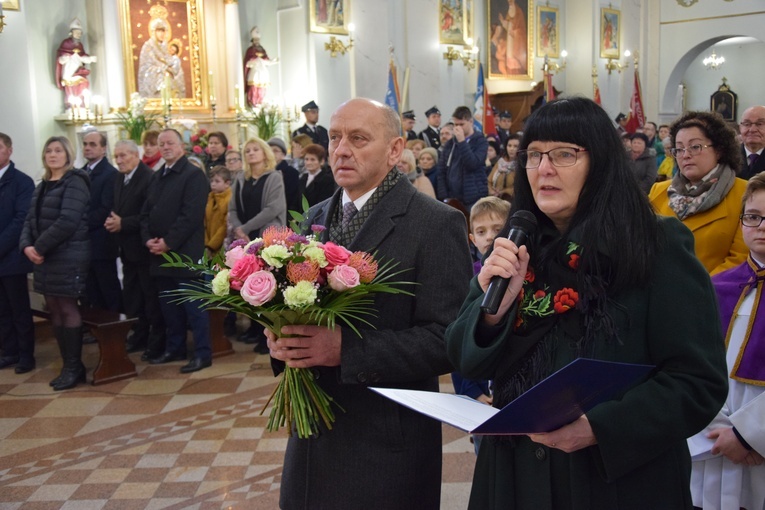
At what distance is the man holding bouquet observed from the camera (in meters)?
2.10

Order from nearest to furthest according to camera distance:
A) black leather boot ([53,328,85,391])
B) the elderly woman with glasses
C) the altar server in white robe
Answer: the altar server in white robe
the elderly woman with glasses
black leather boot ([53,328,85,391])

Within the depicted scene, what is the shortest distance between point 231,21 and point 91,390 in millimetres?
8294

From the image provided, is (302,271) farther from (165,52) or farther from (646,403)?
(165,52)

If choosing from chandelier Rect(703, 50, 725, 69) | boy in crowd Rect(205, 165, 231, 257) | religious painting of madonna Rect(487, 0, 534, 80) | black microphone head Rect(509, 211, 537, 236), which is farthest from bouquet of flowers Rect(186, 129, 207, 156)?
chandelier Rect(703, 50, 725, 69)

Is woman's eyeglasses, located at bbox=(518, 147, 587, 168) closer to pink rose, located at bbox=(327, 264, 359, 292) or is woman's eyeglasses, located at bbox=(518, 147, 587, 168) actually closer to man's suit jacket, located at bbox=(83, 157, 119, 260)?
pink rose, located at bbox=(327, 264, 359, 292)

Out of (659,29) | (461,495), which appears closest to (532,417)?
(461,495)

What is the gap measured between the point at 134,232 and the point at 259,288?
4567 millimetres

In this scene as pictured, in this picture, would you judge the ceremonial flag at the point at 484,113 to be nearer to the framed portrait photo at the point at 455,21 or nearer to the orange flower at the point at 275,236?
the framed portrait photo at the point at 455,21

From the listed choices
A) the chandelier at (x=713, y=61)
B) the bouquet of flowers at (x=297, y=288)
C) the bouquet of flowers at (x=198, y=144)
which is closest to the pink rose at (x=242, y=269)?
the bouquet of flowers at (x=297, y=288)

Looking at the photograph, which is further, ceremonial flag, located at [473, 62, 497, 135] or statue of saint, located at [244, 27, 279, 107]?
ceremonial flag, located at [473, 62, 497, 135]

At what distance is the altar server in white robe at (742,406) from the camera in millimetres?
2309

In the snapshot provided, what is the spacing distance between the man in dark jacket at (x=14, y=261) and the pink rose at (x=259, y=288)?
15.3 feet

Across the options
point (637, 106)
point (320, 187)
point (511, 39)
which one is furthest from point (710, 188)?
point (637, 106)

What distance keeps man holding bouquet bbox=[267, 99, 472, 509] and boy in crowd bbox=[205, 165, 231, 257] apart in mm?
4440
